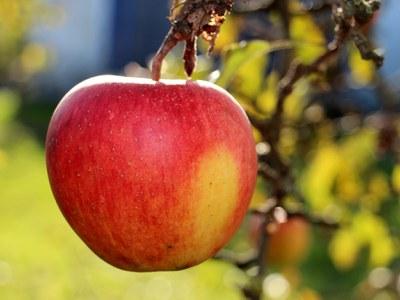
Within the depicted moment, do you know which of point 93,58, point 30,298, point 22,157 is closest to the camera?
point 30,298

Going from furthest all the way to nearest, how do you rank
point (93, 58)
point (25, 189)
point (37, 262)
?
point (93, 58)
point (25, 189)
point (37, 262)

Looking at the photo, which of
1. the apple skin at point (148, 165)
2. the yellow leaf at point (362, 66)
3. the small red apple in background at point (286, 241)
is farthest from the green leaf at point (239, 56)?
the small red apple in background at point (286, 241)

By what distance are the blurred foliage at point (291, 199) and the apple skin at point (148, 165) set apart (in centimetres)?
23

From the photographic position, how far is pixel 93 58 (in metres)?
9.25

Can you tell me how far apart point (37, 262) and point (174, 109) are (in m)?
2.84

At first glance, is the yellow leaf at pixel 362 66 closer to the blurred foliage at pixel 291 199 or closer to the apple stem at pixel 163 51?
the blurred foliage at pixel 291 199

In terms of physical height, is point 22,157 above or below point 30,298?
below

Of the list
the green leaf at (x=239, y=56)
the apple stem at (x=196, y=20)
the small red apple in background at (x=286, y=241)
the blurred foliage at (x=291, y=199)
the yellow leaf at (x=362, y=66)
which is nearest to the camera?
the apple stem at (x=196, y=20)

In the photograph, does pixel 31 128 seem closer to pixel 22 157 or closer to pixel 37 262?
pixel 22 157

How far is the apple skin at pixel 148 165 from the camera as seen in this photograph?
89 centimetres

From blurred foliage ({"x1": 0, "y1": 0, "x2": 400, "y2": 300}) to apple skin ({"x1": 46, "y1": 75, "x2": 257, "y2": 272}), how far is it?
0.76 ft

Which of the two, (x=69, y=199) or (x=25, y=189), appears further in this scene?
(x=25, y=189)

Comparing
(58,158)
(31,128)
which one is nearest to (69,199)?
(58,158)

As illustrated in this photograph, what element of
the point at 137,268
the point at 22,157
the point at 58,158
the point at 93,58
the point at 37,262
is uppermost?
the point at 58,158
